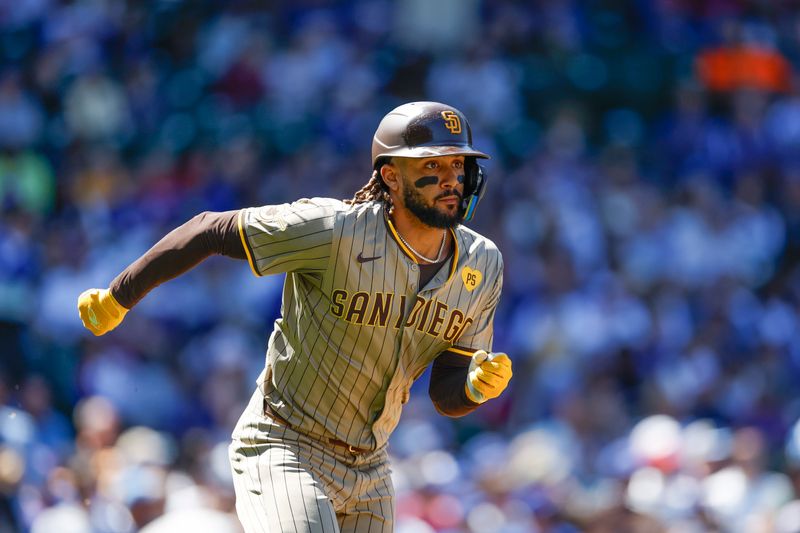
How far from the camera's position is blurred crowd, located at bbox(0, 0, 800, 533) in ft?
27.3

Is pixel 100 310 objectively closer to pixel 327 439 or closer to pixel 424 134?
pixel 327 439

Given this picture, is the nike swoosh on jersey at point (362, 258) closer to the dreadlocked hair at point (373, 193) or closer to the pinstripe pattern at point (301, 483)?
the dreadlocked hair at point (373, 193)

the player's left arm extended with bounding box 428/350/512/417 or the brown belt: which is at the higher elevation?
the player's left arm extended with bounding box 428/350/512/417

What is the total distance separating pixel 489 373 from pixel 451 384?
0.34 metres

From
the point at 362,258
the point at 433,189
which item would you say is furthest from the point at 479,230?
the point at 362,258

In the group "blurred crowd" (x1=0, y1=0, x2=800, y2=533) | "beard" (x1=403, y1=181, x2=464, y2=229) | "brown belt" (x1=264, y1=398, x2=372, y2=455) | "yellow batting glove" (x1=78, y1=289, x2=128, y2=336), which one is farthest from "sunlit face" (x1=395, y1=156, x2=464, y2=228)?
"blurred crowd" (x1=0, y1=0, x2=800, y2=533)

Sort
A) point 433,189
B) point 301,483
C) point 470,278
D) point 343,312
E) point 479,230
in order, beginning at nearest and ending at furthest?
point 301,483 → point 343,312 → point 433,189 → point 470,278 → point 479,230

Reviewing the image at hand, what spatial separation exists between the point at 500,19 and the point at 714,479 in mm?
6188

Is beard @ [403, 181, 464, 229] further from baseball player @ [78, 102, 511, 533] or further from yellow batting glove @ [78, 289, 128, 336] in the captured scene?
yellow batting glove @ [78, 289, 128, 336]

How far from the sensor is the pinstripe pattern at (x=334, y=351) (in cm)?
452

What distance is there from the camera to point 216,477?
7906 millimetres

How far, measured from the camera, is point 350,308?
15.1ft

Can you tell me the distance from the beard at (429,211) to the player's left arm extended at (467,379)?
1.59 ft

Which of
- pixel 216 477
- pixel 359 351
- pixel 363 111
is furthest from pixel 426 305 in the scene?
pixel 363 111
